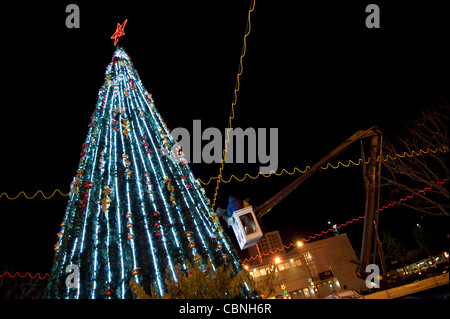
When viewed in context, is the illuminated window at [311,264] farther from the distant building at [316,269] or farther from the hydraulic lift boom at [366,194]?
the hydraulic lift boom at [366,194]

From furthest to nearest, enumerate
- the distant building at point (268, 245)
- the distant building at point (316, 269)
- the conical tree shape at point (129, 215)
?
1. the distant building at point (268, 245)
2. the distant building at point (316, 269)
3. the conical tree shape at point (129, 215)

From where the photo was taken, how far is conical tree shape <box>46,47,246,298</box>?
3.61m

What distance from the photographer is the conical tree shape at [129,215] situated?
11.8 ft

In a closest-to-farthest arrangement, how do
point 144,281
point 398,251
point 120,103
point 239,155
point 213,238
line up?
point 144,281 < point 213,238 < point 120,103 < point 239,155 < point 398,251

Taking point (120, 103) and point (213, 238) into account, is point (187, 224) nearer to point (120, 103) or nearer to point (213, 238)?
point (213, 238)

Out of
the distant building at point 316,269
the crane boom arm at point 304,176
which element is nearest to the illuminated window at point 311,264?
the distant building at point 316,269

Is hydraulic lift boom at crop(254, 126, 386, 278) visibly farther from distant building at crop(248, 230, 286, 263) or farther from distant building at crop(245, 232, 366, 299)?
distant building at crop(248, 230, 286, 263)

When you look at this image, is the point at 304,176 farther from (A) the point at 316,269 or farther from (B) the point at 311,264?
(A) the point at 316,269

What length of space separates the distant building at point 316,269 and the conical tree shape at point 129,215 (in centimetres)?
2749

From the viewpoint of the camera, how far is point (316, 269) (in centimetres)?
3231

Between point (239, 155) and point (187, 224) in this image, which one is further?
point (239, 155)
